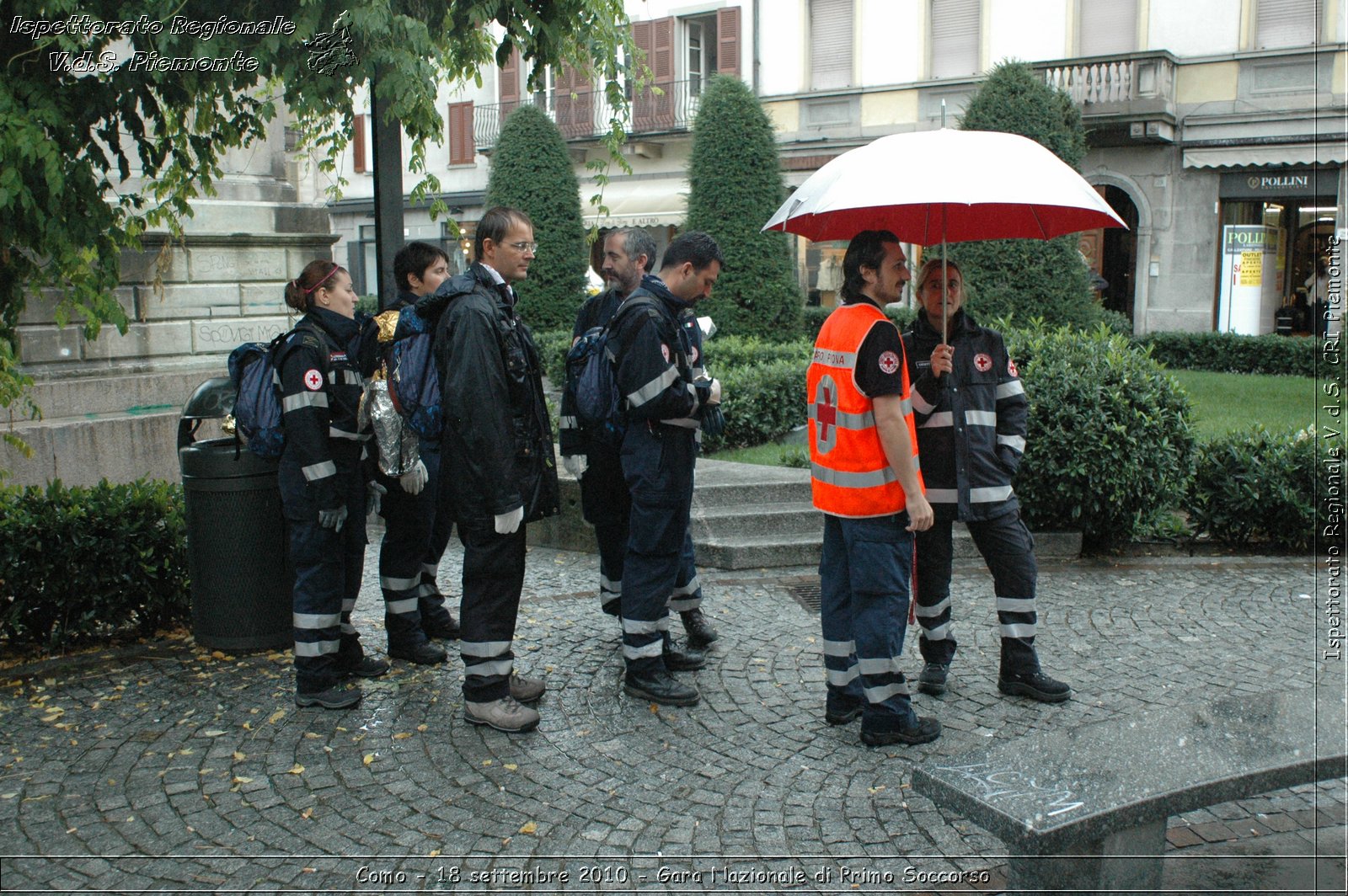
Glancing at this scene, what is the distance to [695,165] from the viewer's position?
1841 centimetres

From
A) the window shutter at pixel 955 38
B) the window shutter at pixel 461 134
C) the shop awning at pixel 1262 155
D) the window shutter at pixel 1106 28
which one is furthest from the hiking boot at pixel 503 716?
the window shutter at pixel 461 134

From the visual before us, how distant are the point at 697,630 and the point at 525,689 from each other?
1.07m

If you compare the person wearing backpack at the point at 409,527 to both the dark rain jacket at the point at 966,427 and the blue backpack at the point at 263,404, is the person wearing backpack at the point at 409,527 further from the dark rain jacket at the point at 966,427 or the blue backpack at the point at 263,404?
the dark rain jacket at the point at 966,427

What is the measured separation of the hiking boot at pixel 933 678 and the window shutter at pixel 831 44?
855 inches

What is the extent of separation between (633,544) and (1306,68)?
19.9 meters

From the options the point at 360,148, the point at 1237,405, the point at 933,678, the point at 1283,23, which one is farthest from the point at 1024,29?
the point at 933,678

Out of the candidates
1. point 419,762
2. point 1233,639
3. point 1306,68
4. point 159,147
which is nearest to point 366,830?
point 419,762

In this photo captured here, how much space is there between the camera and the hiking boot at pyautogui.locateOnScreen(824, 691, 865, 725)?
4754 millimetres

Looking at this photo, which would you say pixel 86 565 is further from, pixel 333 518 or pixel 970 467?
pixel 970 467

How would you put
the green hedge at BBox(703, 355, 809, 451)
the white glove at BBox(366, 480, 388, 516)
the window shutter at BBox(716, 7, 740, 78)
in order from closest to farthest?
the white glove at BBox(366, 480, 388, 516), the green hedge at BBox(703, 355, 809, 451), the window shutter at BBox(716, 7, 740, 78)

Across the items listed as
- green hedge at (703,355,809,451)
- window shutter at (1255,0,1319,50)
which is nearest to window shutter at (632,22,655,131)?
window shutter at (1255,0,1319,50)

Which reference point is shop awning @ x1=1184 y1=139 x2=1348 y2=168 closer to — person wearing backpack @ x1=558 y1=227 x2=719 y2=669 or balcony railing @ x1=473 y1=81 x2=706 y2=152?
balcony railing @ x1=473 y1=81 x2=706 y2=152

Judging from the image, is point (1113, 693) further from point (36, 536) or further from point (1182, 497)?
point (36, 536)

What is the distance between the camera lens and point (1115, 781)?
3150 mm
